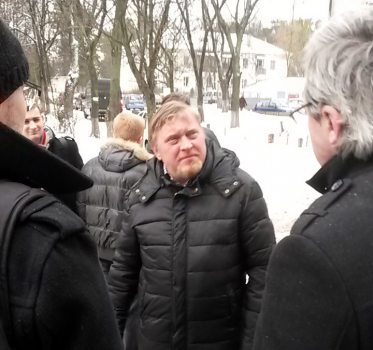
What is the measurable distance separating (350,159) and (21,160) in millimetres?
878

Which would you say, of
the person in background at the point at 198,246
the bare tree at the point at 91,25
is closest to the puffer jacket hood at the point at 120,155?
the person in background at the point at 198,246

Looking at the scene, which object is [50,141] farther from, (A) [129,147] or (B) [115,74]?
(B) [115,74]

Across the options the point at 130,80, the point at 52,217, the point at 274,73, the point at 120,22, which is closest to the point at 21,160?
the point at 52,217

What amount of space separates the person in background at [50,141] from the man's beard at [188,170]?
1.76m

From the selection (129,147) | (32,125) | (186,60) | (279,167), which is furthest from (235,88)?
(186,60)

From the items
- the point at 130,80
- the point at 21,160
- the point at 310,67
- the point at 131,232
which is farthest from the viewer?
the point at 130,80

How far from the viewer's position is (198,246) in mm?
2602

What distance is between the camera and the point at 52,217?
1.29m

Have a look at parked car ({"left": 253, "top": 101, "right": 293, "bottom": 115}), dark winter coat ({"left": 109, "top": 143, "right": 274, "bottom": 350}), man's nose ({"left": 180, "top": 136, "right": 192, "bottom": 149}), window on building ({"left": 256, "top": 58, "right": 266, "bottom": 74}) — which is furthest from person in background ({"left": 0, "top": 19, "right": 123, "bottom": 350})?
window on building ({"left": 256, "top": 58, "right": 266, "bottom": 74})

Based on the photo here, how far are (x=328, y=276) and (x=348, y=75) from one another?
20.7 inches

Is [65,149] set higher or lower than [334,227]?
lower

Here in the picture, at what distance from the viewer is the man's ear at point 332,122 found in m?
1.42

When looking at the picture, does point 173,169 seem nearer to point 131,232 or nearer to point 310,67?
point 131,232

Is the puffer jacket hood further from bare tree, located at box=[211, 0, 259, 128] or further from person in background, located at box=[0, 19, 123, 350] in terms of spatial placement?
bare tree, located at box=[211, 0, 259, 128]
